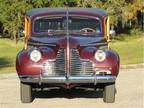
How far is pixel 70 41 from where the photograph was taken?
12227mm

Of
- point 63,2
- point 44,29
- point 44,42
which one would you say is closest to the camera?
point 44,42

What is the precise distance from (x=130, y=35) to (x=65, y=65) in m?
36.9

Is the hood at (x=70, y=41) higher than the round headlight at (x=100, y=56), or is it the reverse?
the hood at (x=70, y=41)

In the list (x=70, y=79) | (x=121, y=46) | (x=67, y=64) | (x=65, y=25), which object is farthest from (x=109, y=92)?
(x=121, y=46)

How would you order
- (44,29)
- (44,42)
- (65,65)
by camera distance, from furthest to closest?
(44,29) < (44,42) < (65,65)

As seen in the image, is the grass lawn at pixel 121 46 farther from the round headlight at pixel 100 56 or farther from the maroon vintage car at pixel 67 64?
the round headlight at pixel 100 56

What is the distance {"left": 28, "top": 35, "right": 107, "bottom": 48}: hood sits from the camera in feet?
40.0

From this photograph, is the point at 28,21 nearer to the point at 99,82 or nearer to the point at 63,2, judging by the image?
the point at 99,82

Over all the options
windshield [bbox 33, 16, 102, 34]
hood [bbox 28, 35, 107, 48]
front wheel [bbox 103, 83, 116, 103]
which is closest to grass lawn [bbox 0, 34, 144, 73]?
windshield [bbox 33, 16, 102, 34]

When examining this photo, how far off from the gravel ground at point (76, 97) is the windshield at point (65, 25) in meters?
1.46

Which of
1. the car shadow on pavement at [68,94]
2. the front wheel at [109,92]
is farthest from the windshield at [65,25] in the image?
the front wheel at [109,92]

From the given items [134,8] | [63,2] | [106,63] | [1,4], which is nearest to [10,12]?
[1,4]

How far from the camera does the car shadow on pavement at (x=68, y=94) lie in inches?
532

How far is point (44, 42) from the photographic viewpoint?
12.7m
